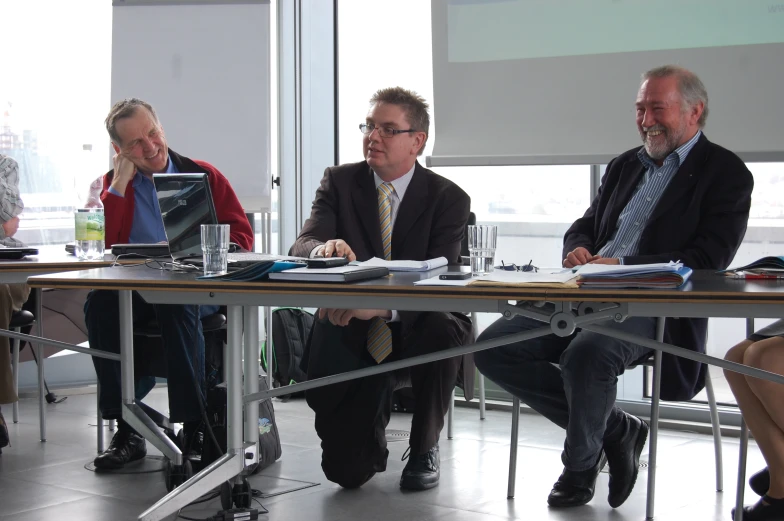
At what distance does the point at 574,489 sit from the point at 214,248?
1.21 m

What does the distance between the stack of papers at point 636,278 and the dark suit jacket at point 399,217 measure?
100cm

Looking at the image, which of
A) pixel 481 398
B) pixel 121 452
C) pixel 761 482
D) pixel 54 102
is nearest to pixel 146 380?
pixel 121 452

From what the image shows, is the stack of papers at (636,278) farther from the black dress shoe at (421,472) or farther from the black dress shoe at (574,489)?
the black dress shoe at (421,472)

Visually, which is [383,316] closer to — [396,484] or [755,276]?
[396,484]

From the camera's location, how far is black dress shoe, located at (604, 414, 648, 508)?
8.23 ft

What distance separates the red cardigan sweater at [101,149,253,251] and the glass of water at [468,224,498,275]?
3.94 ft

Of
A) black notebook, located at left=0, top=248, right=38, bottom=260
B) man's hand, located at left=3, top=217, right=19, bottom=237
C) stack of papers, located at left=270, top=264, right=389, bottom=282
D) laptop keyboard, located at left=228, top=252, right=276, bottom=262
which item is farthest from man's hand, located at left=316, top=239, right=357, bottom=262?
man's hand, located at left=3, top=217, right=19, bottom=237

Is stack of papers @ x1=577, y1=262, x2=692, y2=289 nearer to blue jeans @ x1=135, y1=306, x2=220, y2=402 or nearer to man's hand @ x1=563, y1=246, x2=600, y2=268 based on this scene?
man's hand @ x1=563, y1=246, x2=600, y2=268

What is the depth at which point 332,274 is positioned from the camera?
1.92 meters

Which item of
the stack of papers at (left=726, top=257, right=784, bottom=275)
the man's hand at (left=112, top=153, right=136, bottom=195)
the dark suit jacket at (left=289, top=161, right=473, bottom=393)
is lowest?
the stack of papers at (left=726, top=257, right=784, bottom=275)

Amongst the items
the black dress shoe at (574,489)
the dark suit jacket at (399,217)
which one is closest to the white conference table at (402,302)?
the black dress shoe at (574,489)

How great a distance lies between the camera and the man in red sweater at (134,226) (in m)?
2.80

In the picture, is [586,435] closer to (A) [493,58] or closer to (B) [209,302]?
(B) [209,302]

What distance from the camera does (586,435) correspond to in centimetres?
238
